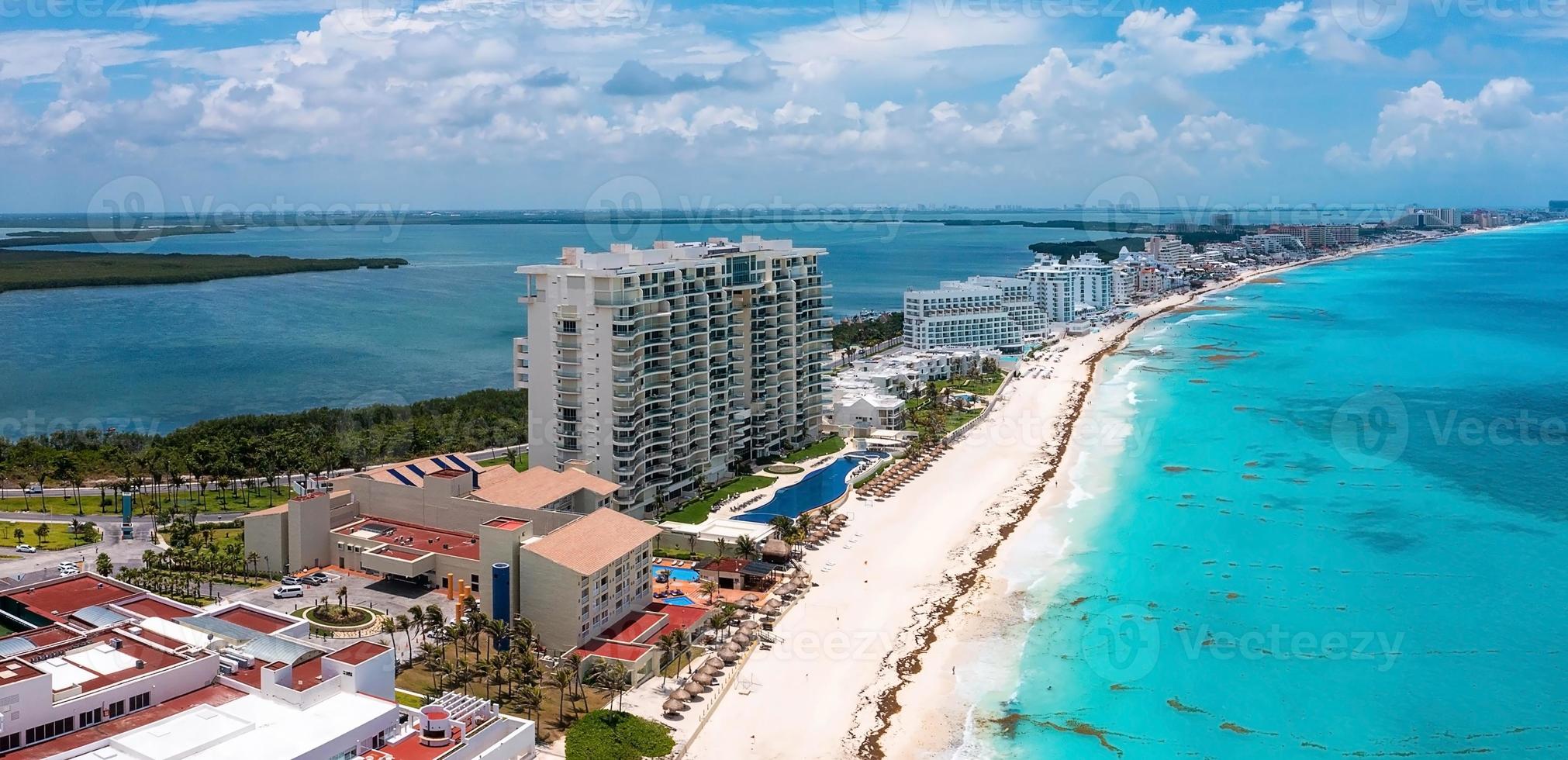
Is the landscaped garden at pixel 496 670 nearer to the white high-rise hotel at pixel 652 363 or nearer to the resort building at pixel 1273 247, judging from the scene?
the white high-rise hotel at pixel 652 363

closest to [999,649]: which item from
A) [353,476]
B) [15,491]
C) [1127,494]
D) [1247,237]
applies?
[1127,494]

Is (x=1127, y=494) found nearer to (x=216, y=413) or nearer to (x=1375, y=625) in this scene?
(x=1375, y=625)

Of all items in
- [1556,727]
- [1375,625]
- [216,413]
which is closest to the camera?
[1556,727]

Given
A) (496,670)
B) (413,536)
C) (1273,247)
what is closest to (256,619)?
(496,670)

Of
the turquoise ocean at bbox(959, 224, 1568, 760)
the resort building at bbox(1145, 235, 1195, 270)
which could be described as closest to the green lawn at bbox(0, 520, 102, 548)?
the turquoise ocean at bbox(959, 224, 1568, 760)

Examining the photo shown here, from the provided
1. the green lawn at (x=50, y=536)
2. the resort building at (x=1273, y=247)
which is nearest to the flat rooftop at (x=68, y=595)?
the green lawn at (x=50, y=536)
